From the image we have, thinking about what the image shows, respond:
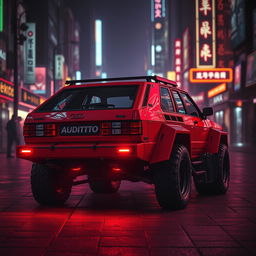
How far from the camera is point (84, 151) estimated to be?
6.90 m

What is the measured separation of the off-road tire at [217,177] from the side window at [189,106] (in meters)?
0.83

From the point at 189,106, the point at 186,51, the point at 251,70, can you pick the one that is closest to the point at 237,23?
the point at 251,70

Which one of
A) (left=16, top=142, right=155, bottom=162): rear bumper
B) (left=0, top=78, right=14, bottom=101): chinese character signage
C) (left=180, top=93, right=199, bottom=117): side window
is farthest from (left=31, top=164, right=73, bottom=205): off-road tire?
(left=0, top=78, right=14, bottom=101): chinese character signage

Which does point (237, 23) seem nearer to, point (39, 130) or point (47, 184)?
point (47, 184)

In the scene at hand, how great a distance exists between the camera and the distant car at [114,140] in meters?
6.82

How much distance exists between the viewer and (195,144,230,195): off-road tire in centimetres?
911

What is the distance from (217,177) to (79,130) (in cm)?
308

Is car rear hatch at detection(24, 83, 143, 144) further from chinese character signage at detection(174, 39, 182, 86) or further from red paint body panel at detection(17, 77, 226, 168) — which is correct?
chinese character signage at detection(174, 39, 182, 86)

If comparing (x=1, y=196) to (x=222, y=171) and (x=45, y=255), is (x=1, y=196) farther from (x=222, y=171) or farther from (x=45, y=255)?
(x=45, y=255)

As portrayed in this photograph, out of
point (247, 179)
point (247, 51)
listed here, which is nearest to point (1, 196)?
point (247, 179)

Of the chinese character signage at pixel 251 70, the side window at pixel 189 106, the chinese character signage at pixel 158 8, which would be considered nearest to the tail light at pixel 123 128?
the side window at pixel 189 106

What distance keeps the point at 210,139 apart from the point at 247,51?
3062cm

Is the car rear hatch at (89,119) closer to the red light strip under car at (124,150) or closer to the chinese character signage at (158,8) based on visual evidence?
the red light strip under car at (124,150)

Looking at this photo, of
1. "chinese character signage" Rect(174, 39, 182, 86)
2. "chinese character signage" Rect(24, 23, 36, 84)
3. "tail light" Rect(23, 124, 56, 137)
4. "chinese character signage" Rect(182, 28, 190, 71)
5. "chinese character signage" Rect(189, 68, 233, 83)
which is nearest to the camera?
"tail light" Rect(23, 124, 56, 137)
